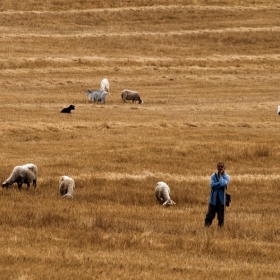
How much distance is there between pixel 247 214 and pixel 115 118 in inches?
801

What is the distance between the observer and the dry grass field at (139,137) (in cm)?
1466

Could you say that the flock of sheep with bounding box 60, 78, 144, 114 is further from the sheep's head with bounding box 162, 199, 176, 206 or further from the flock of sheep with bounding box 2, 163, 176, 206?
the sheep's head with bounding box 162, 199, 176, 206

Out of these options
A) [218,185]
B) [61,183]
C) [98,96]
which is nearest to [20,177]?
[61,183]

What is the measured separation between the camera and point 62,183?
2208 cm

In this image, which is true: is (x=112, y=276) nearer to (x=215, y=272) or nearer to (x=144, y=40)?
(x=215, y=272)

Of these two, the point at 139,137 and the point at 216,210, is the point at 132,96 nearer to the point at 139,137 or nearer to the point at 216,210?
the point at 139,137

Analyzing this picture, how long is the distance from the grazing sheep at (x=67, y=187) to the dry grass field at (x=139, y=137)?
28 centimetres

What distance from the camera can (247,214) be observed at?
20.3 meters

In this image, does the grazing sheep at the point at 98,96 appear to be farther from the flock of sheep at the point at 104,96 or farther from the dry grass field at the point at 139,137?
the dry grass field at the point at 139,137

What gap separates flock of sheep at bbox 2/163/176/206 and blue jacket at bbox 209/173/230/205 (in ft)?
13.8

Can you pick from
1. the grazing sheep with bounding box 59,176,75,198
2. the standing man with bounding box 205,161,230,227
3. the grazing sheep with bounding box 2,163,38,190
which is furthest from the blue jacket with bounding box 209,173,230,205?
the grazing sheep with bounding box 2,163,38,190

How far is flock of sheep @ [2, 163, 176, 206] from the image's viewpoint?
21.9 m

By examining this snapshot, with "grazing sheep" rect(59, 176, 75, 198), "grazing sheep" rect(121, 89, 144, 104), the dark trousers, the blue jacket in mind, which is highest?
the blue jacket

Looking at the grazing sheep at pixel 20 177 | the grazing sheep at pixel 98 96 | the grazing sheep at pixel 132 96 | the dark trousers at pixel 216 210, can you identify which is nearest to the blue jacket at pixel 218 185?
the dark trousers at pixel 216 210
